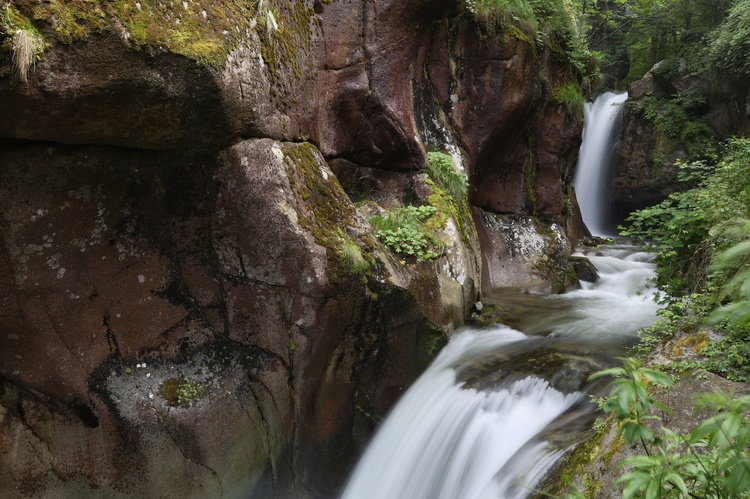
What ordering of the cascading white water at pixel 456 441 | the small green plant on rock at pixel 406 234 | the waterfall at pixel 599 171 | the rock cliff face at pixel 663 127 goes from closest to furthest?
the cascading white water at pixel 456 441, the small green plant on rock at pixel 406 234, the rock cliff face at pixel 663 127, the waterfall at pixel 599 171

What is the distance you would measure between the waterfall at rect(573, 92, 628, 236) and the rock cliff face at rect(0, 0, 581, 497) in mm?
10876

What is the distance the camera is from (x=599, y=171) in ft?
50.0

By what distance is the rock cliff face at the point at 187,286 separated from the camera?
3609 millimetres

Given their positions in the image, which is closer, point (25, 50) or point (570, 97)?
point (25, 50)

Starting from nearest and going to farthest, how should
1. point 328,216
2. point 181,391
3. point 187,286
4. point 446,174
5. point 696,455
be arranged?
1. point 696,455
2. point 181,391
3. point 187,286
4. point 328,216
5. point 446,174

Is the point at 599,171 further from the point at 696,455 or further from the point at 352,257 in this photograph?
the point at 696,455

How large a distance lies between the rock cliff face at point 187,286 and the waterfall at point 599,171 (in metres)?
10.9

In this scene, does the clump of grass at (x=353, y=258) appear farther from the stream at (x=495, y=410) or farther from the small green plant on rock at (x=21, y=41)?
the small green plant on rock at (x=21, y=41)

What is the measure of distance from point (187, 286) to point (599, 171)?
539 inches

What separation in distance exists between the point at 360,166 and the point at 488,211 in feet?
11.4

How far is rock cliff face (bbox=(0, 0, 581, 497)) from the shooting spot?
3.61m

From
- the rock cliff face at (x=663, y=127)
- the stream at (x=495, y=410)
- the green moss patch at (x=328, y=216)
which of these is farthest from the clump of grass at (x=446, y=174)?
the rock cliff face at (x=663, y=127)

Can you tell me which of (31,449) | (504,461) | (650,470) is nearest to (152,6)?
(31,449)

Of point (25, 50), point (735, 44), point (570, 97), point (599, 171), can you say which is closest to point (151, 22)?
point (25, 50)
